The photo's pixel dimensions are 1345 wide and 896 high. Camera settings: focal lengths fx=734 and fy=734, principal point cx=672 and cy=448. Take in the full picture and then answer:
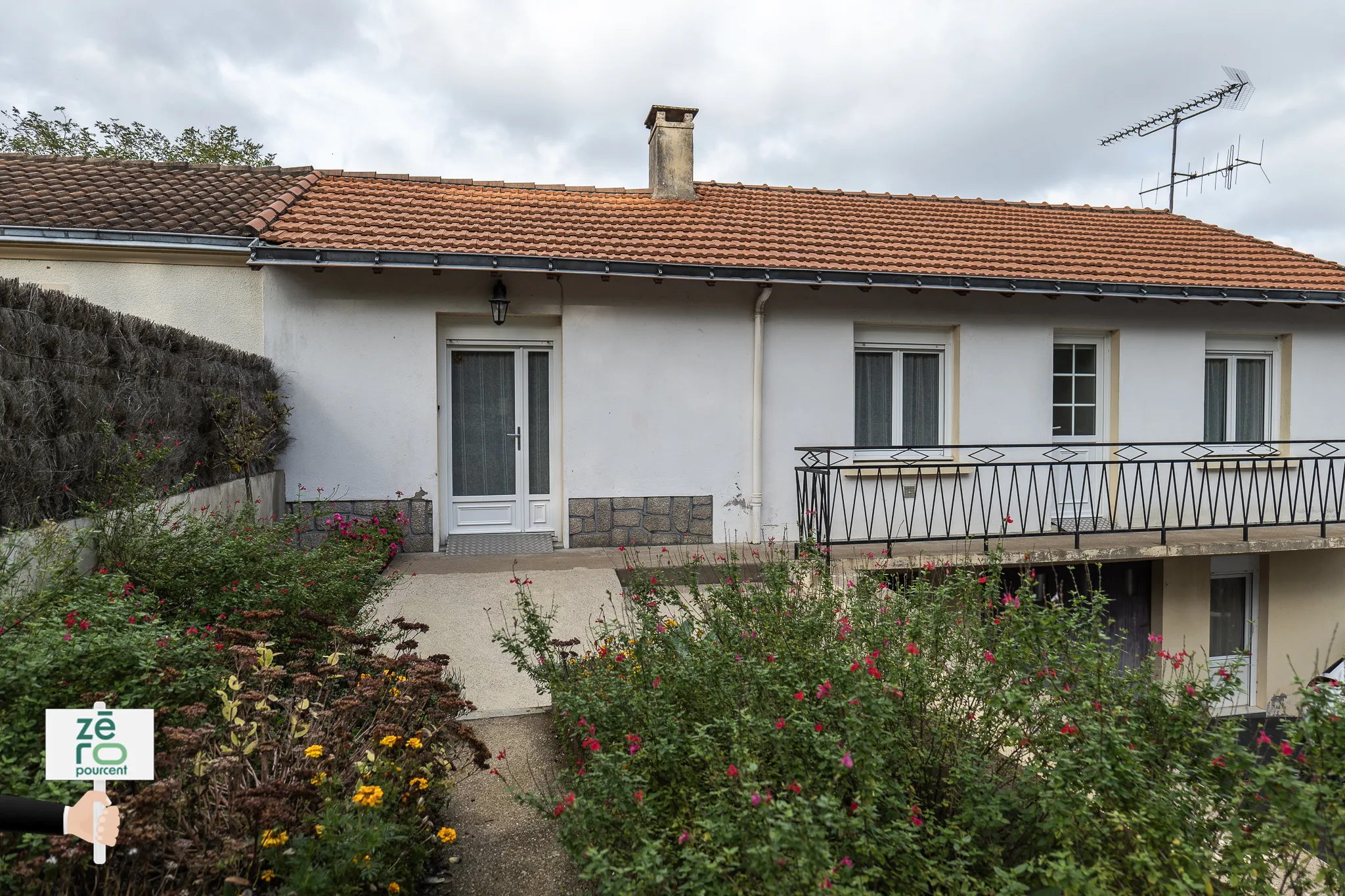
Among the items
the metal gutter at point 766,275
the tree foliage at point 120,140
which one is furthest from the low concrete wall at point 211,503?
the tree foliage at point 120,140

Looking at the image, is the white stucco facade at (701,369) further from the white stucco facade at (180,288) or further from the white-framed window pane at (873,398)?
the white stucco facade at (180,288)

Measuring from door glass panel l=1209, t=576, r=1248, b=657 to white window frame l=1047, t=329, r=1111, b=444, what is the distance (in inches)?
90.4

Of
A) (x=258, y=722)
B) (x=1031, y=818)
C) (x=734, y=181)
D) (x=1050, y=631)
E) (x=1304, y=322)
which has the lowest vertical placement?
(x=1031, y=818)

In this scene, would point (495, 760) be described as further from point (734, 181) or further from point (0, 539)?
point (734, 181)

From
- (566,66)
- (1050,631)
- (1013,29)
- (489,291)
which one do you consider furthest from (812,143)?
(1050,631)

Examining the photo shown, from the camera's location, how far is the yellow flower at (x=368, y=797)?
6.80ft

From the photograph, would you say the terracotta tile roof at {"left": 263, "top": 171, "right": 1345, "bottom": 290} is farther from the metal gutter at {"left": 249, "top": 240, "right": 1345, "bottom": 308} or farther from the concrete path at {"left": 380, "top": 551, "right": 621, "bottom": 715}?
the concrete path at {"left": 380, "top": 551, "right": 621, "bottom": 715}

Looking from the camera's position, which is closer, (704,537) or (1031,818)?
(1031,818)

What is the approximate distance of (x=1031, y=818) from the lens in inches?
83.3

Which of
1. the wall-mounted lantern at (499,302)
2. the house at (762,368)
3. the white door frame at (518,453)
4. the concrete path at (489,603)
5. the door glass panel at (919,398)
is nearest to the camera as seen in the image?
the concrete path at (489,603)

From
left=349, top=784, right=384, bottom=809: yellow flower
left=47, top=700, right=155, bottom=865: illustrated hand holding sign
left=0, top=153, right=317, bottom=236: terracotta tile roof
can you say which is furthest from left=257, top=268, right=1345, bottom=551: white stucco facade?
left=47, top=700, right=155, bottom=865: illustrated hand holding sign

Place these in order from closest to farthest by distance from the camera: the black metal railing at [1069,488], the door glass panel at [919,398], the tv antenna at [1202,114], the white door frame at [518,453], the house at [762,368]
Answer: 1. the house at [762,368]
2. the white door frame at [518,453]
3. the black metal railing at [1069,488]
4. the door glass panel at [919,398]
5. the tv antenna at [1202,114]

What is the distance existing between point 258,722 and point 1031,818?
2.34 meters

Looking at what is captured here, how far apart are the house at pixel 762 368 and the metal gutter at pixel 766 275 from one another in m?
0.03
